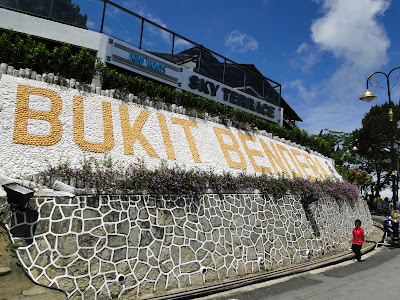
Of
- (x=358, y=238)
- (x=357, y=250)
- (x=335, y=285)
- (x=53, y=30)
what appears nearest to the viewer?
(x=335, y=285)

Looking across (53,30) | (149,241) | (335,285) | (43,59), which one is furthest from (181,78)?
(335,285)

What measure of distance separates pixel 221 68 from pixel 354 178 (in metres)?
13.0

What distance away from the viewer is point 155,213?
7.82 metres

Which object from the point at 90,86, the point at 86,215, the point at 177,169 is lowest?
the point at 86,215

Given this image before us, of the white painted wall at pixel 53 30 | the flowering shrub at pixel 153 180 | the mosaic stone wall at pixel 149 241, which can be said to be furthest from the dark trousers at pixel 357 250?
the white painted wall at pixel 53 30

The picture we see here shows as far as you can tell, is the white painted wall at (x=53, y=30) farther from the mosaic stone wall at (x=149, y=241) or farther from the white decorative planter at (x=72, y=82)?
the mosaic stone wall at (x=149, y=241)

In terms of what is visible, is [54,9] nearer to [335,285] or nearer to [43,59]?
[43,59]

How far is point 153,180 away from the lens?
8.12 metres

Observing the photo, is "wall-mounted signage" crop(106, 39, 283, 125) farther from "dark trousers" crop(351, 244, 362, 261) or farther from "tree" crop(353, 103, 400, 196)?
"tree" crop(353, 103, 400, 196)

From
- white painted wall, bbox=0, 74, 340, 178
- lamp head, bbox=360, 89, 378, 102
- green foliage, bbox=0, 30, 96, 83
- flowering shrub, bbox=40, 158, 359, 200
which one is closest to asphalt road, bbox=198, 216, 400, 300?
flowering shrub, bbox=40, 158, 359, 200

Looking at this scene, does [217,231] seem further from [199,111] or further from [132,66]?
[132,66]

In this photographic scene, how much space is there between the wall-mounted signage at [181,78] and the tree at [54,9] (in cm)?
182

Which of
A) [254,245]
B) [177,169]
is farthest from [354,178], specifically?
[177,169]

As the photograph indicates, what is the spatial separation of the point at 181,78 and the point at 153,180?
1056cm
